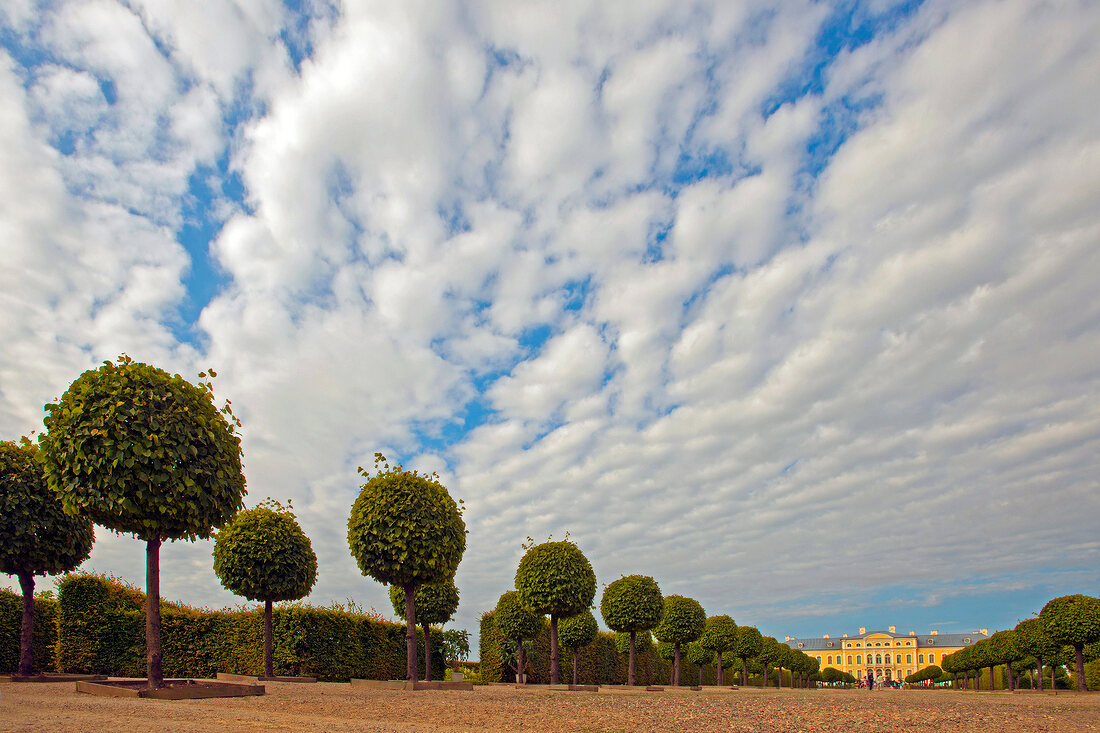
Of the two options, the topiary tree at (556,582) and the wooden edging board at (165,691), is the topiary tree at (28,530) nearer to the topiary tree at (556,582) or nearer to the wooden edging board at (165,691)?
the wooden edging board at (165,691)

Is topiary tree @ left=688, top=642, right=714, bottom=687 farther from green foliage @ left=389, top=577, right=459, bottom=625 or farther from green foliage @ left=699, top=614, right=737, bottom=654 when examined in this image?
green foliage @ left=389, top=577, right=459, bottom=625

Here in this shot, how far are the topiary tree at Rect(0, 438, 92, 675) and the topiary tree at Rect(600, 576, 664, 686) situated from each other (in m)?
19.7

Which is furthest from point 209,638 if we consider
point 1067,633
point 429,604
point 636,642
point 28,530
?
point 1067,633

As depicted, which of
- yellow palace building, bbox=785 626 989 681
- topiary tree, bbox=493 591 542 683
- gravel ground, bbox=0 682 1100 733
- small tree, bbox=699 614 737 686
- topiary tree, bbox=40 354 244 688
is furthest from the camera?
yellow palace building, bbox=785 626 989 681

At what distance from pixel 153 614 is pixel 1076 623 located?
37.3m

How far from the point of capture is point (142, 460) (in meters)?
10.4

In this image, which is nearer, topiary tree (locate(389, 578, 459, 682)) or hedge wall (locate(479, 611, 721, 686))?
topiary tree (locate(389, 578, 459, 682))

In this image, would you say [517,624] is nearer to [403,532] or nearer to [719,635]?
[403,532]

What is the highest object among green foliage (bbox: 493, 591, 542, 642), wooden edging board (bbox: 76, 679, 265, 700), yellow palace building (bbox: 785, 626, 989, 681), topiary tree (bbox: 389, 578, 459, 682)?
wooden edging board (bbox: 76, 679, 265, 700)

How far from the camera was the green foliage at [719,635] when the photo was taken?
139 ft

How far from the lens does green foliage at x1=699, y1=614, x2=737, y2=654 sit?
42.2 metres

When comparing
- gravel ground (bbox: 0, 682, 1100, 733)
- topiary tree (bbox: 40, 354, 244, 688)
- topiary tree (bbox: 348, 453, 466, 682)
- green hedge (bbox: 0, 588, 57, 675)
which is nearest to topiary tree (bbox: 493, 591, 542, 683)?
topiary tree (bbox: 348, 453, 466, 682)

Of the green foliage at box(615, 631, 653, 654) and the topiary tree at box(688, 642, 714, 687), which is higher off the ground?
the green foliage at box(615, 631, 653, 654)

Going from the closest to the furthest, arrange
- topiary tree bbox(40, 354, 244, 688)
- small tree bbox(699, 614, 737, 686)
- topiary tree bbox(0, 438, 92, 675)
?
topiary tree bbox(40, 354, 244, 688) → topiary tree bbox(0, 438, 92, 675) → small tree bbox(699, 614, 737, 686)
